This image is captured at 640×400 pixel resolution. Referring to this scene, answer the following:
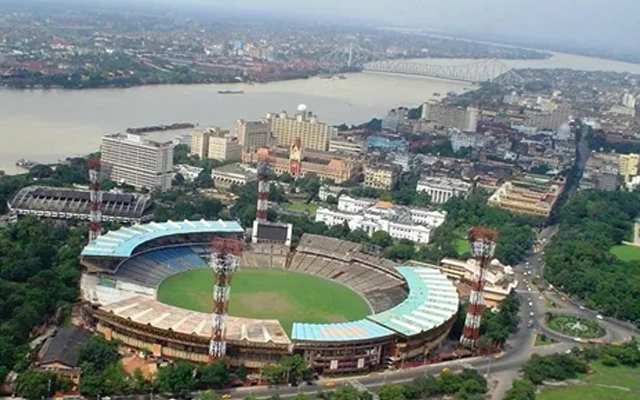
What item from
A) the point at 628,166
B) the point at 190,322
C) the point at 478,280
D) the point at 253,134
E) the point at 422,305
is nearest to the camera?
the point at 190,322

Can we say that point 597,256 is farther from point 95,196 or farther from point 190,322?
point 95,196

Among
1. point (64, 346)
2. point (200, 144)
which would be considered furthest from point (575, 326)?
point (200, 144)

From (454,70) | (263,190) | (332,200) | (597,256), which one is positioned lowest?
(332,200)

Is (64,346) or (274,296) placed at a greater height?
(64,346)

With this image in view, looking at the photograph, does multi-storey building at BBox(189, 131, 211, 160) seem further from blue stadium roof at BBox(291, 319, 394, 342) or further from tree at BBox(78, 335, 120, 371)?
tree at BBox(78, 335, 120, 371)

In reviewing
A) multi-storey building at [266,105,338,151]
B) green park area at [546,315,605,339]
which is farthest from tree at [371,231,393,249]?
multi-storey building at [266,105,338,151]

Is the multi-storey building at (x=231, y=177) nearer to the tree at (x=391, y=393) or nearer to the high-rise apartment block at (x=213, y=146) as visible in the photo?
the high-rise apartment block at (x=213, y=146)
